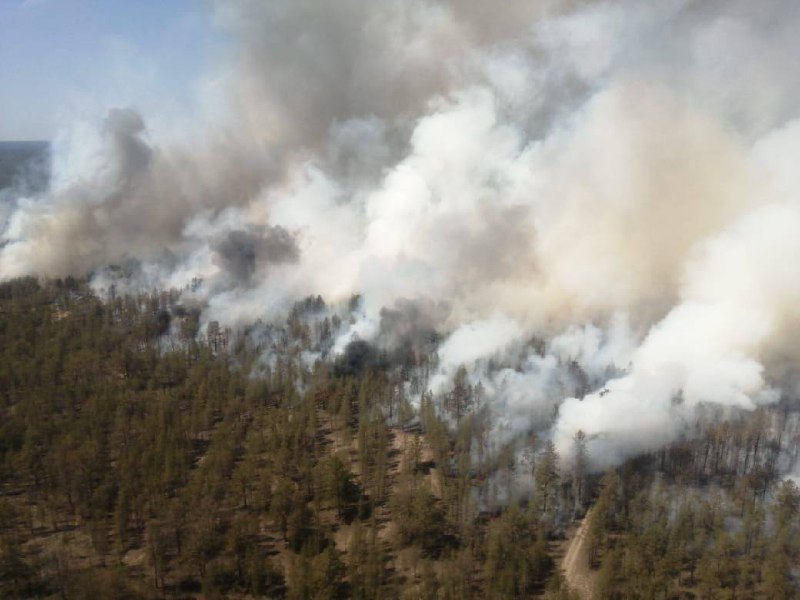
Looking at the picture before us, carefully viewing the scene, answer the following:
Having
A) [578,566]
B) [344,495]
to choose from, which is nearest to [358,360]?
[344,495]

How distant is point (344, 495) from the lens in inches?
968

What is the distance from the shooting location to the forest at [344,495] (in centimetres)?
2022

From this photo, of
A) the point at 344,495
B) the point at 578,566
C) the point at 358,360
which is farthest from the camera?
the point at 358,360

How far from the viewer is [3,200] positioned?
81.7 meters

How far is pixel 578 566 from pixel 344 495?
908 centimetres

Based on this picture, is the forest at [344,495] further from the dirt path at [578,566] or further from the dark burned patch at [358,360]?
the dark burned patch at [358,360]

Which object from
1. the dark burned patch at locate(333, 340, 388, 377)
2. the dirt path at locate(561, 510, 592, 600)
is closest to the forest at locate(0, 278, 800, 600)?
the dirt path at locate(561, 510, 592, 600)

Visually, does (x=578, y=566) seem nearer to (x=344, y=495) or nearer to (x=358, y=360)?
(x=344, y=495)

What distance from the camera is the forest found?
20.2 metres

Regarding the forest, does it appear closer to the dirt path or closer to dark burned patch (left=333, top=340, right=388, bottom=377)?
the dirt path

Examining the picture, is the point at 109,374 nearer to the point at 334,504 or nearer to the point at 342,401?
the point at 342,401

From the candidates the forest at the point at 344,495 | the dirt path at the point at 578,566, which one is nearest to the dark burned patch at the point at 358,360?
the forest at the point at 344,495

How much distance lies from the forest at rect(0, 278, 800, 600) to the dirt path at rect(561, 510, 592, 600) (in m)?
0.07

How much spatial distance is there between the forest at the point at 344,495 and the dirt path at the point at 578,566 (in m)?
0.07
